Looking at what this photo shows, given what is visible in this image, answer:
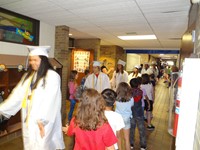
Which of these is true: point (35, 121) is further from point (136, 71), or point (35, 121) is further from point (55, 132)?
point (136, 71)

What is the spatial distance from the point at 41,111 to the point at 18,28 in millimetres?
2294

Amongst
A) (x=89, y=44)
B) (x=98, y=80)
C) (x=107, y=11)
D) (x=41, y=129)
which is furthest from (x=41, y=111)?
(x=89, y=44)

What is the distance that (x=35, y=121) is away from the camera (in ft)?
6.05

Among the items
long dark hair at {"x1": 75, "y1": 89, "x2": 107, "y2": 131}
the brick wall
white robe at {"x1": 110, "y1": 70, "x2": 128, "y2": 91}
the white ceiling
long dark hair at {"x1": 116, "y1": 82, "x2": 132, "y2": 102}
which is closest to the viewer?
long dark hair at {"x1": 75, "y1": 89, "x2": 107, "y2": 131}

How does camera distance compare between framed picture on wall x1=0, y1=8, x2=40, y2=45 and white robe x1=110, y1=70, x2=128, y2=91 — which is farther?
white robe x1=110, y1=70, x2=128, y2=91

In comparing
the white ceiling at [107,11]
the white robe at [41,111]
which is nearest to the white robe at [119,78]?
the white ceiling at [107,11]

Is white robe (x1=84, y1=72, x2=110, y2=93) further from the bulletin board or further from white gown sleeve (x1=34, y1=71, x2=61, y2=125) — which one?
the bulletin board

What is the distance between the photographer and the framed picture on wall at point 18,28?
3127 millimetres

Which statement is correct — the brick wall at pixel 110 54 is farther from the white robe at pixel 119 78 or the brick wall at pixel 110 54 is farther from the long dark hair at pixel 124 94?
the long dark hair at pixel 124 94

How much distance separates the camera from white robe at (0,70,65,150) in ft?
6.06

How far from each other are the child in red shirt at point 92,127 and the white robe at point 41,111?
0.56m

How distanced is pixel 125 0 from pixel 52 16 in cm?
163

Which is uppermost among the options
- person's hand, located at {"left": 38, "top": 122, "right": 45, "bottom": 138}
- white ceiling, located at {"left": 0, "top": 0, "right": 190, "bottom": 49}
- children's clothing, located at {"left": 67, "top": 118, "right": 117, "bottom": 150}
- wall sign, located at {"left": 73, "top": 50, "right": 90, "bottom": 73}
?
white ceiling, located at {"left": 0, "top": 0, "right": 190, "bottom": 49}

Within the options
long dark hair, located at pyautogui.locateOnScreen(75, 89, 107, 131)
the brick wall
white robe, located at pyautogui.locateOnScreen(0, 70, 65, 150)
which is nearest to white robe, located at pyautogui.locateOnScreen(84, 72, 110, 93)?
white robe, located at pyautogui.locateOnScreen(0, 70, 65, 150)
